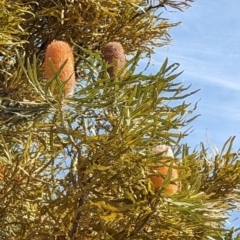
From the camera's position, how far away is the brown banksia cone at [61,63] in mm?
1406

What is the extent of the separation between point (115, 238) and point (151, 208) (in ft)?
0.58

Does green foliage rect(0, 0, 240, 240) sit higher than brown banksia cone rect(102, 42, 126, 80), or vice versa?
brown banksia cone rect(102, 42, 126, 80)

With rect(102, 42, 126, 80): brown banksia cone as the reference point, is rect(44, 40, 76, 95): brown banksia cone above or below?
below

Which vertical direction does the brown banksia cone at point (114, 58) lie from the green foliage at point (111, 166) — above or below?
above

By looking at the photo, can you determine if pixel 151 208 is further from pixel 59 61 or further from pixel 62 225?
pixel 59 61

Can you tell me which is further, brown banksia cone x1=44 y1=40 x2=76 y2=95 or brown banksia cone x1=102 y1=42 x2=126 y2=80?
brown banksia cone x1=102 y1=42 x2=126 y2=80

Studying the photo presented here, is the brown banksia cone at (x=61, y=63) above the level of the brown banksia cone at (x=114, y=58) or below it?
below

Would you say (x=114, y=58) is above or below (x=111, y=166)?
above

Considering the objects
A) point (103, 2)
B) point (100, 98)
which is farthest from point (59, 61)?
point (103, 2)

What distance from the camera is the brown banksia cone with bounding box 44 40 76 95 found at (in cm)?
141

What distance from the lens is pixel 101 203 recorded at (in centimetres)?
152

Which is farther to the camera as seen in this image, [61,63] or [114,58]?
[114,58]

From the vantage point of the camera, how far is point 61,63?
56.0 inches

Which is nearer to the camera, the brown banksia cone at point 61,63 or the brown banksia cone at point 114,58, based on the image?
the brown banksia cone at point 61,63
